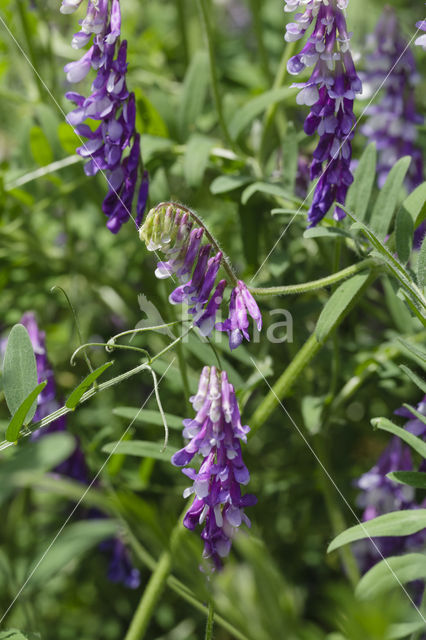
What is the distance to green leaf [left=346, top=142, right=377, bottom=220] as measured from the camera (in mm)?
1266

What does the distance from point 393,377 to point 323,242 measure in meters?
0.32

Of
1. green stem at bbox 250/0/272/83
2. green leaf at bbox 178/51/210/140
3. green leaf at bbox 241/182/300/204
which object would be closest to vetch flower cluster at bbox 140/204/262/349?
green leaf at bbox 241/182/300/204

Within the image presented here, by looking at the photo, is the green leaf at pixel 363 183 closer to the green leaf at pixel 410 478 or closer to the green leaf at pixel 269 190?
the green leaf at pixel 269 190

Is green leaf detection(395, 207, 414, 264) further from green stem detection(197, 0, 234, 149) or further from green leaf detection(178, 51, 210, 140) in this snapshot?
green leaf detection(178, 51, 210, 140)

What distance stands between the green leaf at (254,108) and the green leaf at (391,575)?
35.1 inches

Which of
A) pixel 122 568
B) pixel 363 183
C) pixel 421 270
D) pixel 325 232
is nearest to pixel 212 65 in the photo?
pixel 363 183

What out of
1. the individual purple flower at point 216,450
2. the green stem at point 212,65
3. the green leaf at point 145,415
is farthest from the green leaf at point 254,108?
the individual purple flower at point 216,450

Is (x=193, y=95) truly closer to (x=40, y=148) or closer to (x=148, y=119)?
(x=148, y=119)

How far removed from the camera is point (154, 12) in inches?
105

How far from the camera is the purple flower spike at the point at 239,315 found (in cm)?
96

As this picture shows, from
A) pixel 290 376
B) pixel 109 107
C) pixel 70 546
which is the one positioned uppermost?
pixel 109 107

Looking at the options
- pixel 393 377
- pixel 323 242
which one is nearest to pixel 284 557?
pixel 393 377

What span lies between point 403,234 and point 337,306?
0.17 meters

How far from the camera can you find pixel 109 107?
3.61 ft
